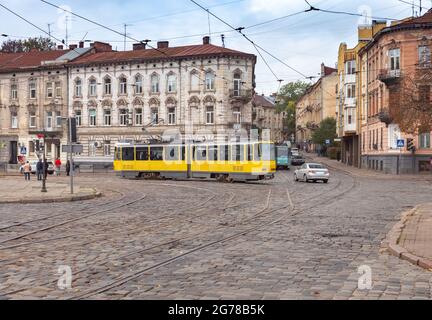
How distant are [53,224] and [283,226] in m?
5.91

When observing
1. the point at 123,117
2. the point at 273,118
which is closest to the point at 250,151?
the point at 123,117

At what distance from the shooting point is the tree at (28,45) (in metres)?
79.8

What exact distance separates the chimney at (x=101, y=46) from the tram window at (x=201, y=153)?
1381 inches

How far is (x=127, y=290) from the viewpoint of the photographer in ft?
24.6

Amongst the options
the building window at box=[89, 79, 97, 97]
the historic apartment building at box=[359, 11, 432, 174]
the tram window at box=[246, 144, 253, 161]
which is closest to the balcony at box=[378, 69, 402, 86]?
the historic apartment building at box=[359, 11, 432, 174]

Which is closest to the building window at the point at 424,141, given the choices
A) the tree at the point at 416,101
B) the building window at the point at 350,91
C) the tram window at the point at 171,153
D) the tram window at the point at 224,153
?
the tree at the point at 416,101

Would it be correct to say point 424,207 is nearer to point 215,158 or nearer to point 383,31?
point 215,158

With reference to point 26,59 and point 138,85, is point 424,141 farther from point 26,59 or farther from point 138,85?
point 26,59

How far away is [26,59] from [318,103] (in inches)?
1978

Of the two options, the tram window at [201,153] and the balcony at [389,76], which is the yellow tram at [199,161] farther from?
the balcony at [389,76]

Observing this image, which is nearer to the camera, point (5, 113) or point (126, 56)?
point (126, 56)

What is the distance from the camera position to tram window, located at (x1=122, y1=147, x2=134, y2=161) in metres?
45.1

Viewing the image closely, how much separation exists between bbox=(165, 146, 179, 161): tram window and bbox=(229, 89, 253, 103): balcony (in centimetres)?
Answer: 1972
